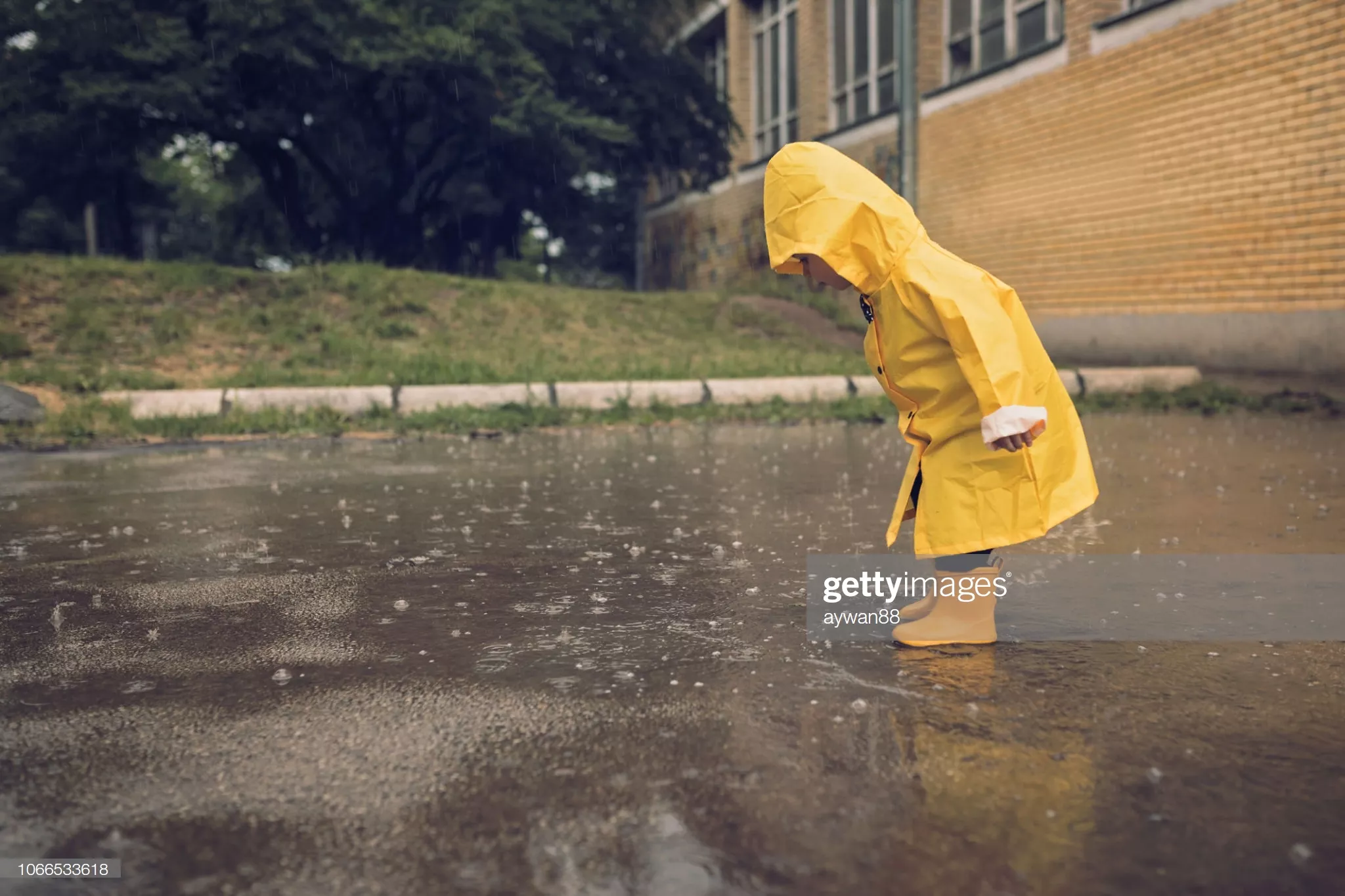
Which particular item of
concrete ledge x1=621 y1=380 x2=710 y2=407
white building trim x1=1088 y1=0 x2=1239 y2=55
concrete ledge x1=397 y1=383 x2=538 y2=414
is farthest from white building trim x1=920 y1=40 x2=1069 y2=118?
concrete ledge x1=397 y1=383 x2=538 y2=414

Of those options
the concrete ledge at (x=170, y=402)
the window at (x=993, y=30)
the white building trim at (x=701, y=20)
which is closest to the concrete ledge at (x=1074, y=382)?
the window at (x=993, y=30)

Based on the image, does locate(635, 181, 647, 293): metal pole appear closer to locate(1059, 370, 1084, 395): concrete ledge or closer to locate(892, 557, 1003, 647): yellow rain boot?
locate(1059, 370, 1084, 395): concrete ledge

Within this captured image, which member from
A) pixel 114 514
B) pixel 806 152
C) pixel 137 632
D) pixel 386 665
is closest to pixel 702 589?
pixel 386 665

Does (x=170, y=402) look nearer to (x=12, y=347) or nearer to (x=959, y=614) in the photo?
(x=12, y=347)

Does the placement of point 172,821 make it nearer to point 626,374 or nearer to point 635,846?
point 635,846

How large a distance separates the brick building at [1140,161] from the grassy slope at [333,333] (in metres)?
3.45

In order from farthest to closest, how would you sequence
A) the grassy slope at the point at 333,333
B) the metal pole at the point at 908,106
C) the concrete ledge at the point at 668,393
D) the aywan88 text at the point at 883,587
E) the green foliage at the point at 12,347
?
1. the metal pole at the point at 908,106
2. the grassy slope at the point at 333,333
3. the concrete ledge at the point at 668,393
4. the green foliage at the point at 12,347
5. the aywan88 text at the point at 883,587

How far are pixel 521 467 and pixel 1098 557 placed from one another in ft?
14.0

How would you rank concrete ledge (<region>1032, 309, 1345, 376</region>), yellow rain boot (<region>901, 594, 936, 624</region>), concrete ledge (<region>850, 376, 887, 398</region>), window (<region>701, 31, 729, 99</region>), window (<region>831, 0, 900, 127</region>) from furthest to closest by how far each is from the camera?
window (<region>701, 31, 729, 99</region>) → window (<region>831, 0, 900, 127</region>) → concrete ledge (<region>850, 376, 887, 398</region>) → concrete ledge (<region>1032, 309, 1345, 376</region>) → yellow rain boot (<region>901, 594, 936, 624</region>)

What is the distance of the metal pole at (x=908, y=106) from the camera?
17.2 meters

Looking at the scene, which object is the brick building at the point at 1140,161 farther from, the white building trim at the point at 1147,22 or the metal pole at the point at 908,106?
the metal pole at the point at 908,106

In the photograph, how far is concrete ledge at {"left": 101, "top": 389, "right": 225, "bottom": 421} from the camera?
10.4 metres

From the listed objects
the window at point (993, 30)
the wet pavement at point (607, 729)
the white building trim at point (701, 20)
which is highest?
the white building trim at point (701, 20)

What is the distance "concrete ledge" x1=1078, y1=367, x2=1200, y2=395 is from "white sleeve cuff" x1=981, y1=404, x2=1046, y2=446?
10.3m
